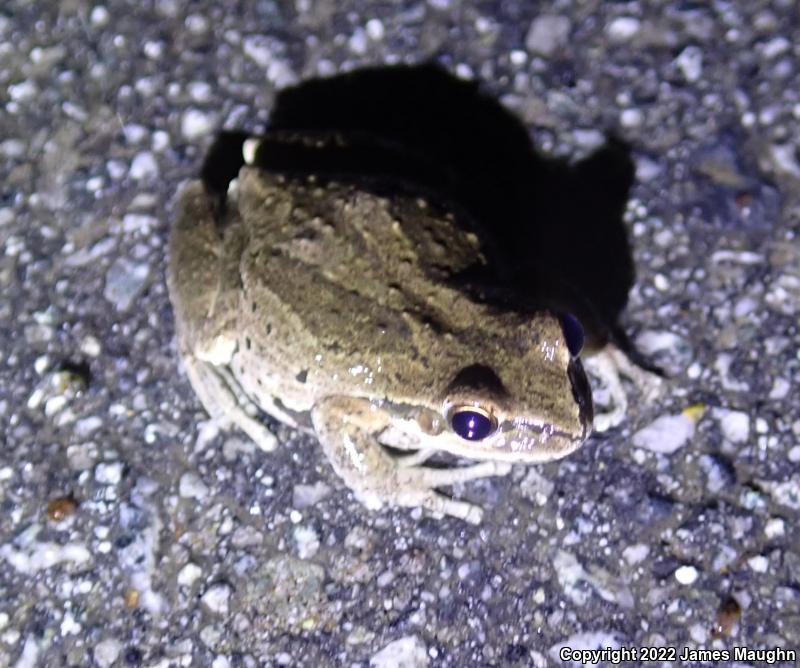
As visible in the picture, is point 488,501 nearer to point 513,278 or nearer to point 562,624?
point 562,624

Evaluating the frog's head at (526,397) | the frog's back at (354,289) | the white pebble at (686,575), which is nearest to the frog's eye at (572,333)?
the frog's head at (526,397)

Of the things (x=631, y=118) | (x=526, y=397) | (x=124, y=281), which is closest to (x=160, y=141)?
(x=124, y=281)

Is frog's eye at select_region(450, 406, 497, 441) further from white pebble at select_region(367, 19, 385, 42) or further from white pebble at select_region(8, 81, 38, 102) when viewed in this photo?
white pebble at select_region(8, 81, 38, 102)

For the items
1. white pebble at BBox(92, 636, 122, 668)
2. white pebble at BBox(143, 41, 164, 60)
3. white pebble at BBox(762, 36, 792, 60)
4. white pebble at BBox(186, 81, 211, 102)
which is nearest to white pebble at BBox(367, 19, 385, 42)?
white pebble at BBox(186, 81, 211, 102)

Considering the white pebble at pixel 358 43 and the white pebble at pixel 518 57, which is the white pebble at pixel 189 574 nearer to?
the white pebble at pixel 358 43

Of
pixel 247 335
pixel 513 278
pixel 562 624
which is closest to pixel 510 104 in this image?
pixel 513 278

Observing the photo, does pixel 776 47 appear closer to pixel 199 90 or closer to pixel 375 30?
pixel 375 30

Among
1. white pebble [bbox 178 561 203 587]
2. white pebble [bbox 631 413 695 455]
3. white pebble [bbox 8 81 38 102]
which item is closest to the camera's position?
white pebble [bbox 178 561 203 587]
